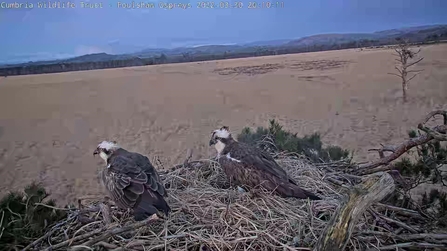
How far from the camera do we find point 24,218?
207 cm

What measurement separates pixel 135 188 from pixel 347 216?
Result: 1.07 meters

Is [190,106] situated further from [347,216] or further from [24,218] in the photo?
[347,216]

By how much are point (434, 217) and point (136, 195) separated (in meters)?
1.61

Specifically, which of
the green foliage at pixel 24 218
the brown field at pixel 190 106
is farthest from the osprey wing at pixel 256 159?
the brown field at pixel 190 106

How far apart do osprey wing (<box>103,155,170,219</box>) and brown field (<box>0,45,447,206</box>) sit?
2141mm

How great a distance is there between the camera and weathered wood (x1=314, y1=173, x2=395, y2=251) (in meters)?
1.66

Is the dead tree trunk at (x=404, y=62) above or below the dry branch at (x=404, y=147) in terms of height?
above

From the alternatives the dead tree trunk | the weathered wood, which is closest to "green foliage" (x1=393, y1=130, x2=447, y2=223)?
the weathered wood

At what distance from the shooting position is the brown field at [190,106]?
460 centimetres

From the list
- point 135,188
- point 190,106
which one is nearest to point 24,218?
point 135,188

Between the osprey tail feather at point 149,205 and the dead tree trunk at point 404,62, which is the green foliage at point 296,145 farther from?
the dead tree trunk at point 404,62

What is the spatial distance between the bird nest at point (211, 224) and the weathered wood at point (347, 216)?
14 centimetres

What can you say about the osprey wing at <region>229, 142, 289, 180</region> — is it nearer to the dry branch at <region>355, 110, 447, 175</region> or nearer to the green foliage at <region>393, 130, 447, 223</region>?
the dry branch at <region>355, 110, 447, 175</region>

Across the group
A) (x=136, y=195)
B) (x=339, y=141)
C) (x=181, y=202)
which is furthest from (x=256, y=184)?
A: (x=339, y=141)
